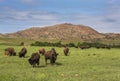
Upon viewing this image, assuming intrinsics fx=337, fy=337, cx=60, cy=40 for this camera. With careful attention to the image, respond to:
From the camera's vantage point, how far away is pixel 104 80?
22.5 meters

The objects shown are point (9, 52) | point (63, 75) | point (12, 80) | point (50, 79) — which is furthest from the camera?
point (9, 52)

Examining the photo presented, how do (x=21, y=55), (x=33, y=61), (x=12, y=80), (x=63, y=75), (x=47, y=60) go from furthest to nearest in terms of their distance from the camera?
1. (x=21, y=55)
2. (x=47, y=60)
3. (x=33, y=61)
4. (x=63, y=75)
5. (x=12, y=80)

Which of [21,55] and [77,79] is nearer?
[77,79]

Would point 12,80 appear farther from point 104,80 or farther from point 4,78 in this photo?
point 104,80

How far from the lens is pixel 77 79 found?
74.7ft

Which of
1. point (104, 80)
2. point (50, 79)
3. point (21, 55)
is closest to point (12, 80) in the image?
point (50, 79)

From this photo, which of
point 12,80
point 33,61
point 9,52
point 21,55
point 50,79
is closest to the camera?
point 12,80

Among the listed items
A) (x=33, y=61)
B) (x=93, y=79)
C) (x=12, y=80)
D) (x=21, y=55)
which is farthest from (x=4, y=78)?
→ (x=21, y=55)

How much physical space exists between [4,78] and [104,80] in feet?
21.6

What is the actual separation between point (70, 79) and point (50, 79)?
1350 millimetres

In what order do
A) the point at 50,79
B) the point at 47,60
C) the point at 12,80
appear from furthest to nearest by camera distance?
the point at 47,60 → the point at 50,79 → the point at 12,80

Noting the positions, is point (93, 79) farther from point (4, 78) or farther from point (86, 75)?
point (4, 78)

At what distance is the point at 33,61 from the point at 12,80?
1254cm

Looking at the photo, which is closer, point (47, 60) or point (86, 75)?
point (86, 75)
